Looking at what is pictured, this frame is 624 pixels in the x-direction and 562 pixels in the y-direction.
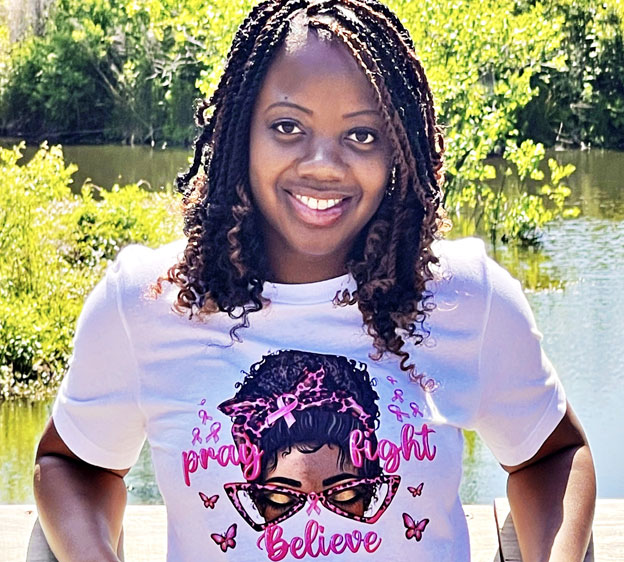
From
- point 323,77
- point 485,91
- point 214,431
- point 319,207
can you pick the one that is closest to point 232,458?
point 214,431

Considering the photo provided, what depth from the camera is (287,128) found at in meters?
1.34

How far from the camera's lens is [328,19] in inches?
52.8

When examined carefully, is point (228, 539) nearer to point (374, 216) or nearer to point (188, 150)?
point (374, 216)

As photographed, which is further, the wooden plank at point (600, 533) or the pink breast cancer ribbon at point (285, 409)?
the wooden plank at point (600, 533)

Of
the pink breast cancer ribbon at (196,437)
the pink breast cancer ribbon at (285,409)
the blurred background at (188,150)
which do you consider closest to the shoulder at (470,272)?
the pink breast cancer ribbon at (285,409)

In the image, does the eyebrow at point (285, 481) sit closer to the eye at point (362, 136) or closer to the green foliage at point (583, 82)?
the eye at point (362, 136)

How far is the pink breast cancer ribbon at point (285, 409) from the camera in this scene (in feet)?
4.40

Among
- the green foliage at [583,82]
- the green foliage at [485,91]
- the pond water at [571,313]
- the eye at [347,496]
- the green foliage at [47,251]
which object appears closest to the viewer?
the eye at [347,496]

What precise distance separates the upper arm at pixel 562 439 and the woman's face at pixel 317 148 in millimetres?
322

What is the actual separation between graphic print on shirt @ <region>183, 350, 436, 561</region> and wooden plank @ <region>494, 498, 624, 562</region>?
0.18 metres

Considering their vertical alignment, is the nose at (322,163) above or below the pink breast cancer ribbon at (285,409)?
above

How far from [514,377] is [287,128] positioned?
37 cm

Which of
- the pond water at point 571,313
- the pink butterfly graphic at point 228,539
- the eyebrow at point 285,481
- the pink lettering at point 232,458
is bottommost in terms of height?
the pond water at point 571,313

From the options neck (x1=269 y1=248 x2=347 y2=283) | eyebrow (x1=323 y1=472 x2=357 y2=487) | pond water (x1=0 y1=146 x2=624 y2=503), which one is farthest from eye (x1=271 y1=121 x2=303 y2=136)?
pond water (x1=0 y1=146 x2=624 y2=503)
